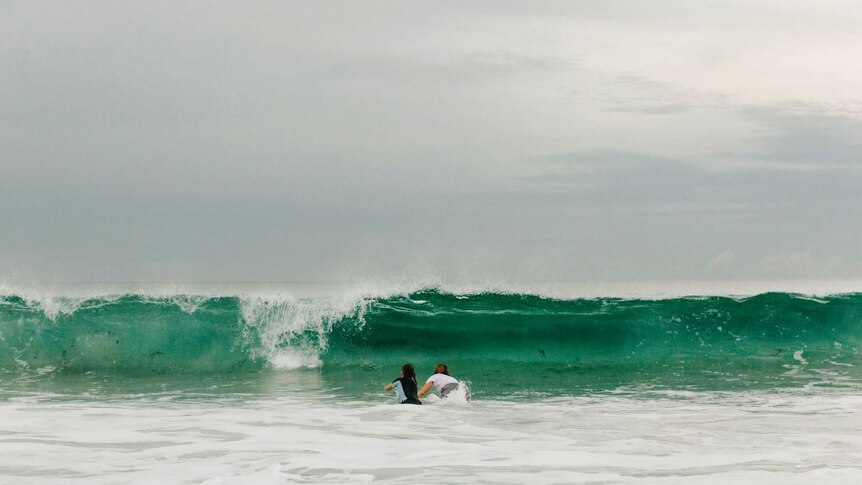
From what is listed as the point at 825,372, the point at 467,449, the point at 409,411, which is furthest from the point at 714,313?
the point at 467,449

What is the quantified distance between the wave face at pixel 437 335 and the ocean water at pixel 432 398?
7 centimetres

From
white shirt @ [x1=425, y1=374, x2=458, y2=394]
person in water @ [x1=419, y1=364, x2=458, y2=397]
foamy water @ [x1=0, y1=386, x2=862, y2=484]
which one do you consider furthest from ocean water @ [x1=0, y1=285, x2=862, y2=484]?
white shirt @ [x1=425, y1=374, x2=458, y2=394]

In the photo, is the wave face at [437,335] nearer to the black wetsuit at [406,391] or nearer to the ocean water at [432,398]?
the ocean water at [432,398]

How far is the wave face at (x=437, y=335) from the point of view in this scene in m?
21.6

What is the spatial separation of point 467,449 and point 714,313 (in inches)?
811

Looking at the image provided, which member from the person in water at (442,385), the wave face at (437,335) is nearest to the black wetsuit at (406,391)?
the person in water at (442,385)

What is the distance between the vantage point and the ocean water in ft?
27.9

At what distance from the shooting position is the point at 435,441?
32.0 ft

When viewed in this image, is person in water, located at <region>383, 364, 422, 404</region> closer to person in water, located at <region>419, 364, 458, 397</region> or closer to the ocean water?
person in water, located at <region>419, 364, 458, 397</region>

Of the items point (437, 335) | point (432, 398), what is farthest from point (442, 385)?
point (437, 335)

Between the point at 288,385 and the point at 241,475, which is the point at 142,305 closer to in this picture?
the point at 288,385

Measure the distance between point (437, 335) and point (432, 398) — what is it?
462 inches

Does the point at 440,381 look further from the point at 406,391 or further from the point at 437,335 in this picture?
the point at 437,335

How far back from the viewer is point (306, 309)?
23891 mm
